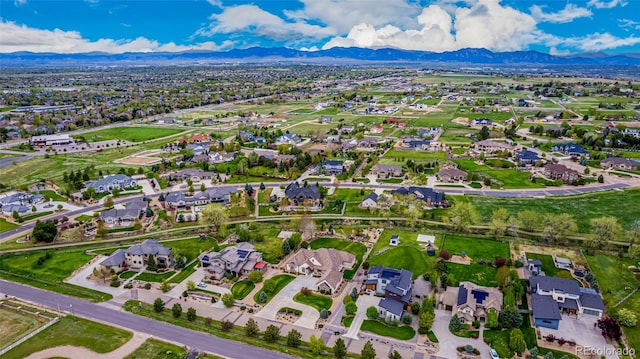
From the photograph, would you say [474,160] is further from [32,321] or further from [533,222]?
[32,321]

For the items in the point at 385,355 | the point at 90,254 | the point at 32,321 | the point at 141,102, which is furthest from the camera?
the point at 141,102

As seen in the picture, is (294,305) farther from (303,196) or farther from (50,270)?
(50,270)

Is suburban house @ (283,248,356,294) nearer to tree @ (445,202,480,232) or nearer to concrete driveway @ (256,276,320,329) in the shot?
concrete driveway @ (256,276,320,329)

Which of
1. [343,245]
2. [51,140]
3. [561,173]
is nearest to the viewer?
[343,245]

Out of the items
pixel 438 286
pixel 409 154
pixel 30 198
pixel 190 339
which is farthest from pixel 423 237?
pixel 30 198

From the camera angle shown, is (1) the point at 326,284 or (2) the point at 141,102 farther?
(2) the point at 141,102

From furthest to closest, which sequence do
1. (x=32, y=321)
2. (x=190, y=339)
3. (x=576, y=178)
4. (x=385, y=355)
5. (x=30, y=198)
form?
(x=576, y=178)
(x=30, y=198)
(x=32, y=321)
(x=190, y=339)
(x=385, y=355)

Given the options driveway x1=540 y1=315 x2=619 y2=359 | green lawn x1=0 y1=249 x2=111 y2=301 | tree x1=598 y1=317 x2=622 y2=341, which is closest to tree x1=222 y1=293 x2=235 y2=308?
green lawn x1=0 y1=249 x2=111 y2=301

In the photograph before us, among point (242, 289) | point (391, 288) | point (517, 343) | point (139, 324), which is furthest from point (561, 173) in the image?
point (139, 324)
